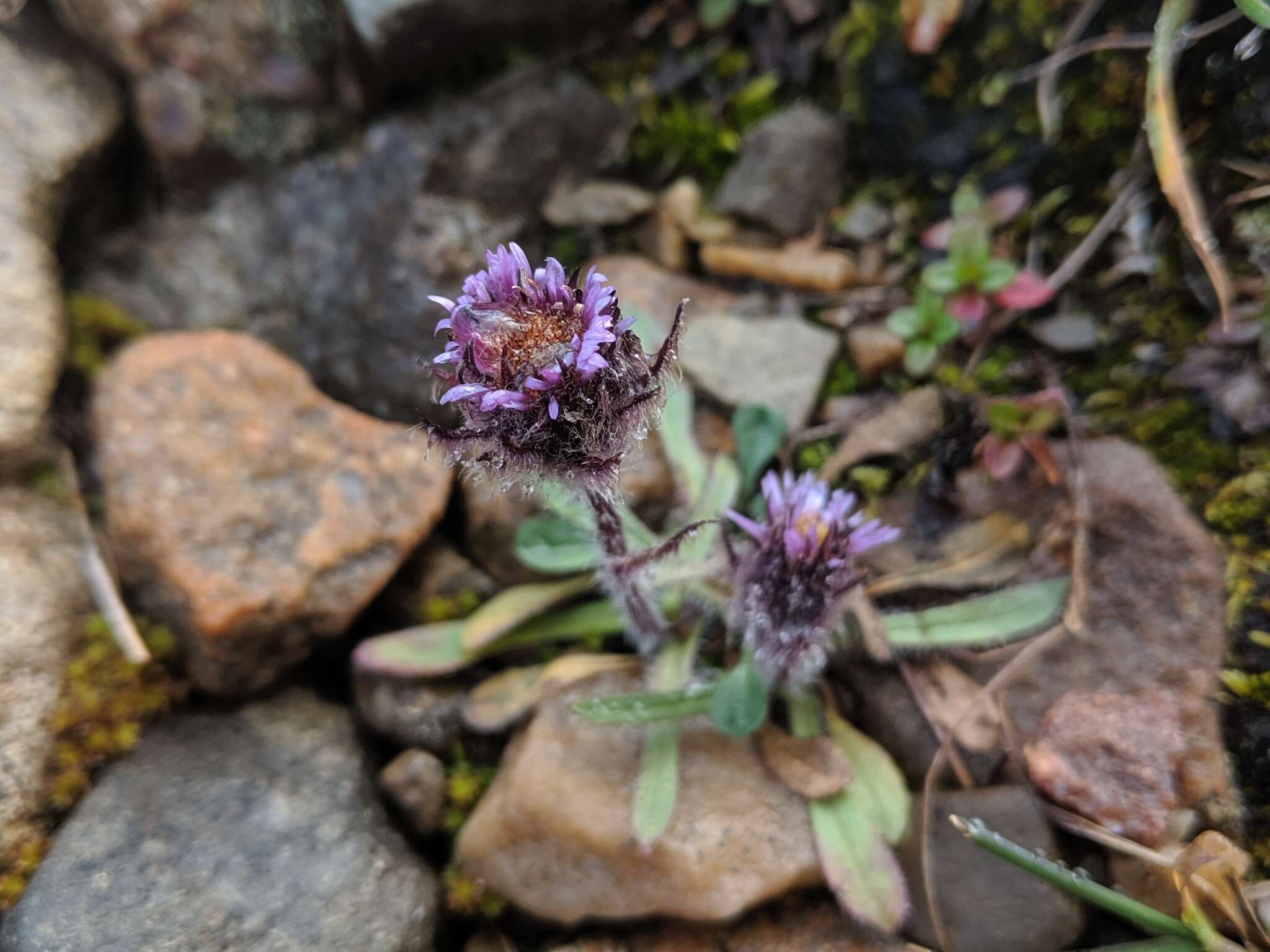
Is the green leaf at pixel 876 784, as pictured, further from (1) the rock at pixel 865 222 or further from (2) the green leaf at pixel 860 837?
(1) the rock at pixel 865 222

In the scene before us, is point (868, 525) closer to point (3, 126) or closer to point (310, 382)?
point (310, 382)

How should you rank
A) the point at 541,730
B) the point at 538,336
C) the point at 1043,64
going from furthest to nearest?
the point at 1043,64, the point at 541,730, the point at 538,336

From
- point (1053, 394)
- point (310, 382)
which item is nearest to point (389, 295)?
point (310, 382)

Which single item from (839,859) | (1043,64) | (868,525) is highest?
(1043,64)

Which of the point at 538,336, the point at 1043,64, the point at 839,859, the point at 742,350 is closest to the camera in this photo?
the point at 538,336

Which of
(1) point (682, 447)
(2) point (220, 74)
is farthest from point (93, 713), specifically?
(2) point (220, 74)

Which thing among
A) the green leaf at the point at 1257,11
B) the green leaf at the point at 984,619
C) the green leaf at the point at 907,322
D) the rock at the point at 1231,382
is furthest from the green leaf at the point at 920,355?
the green leaf at the point at 1257,11
